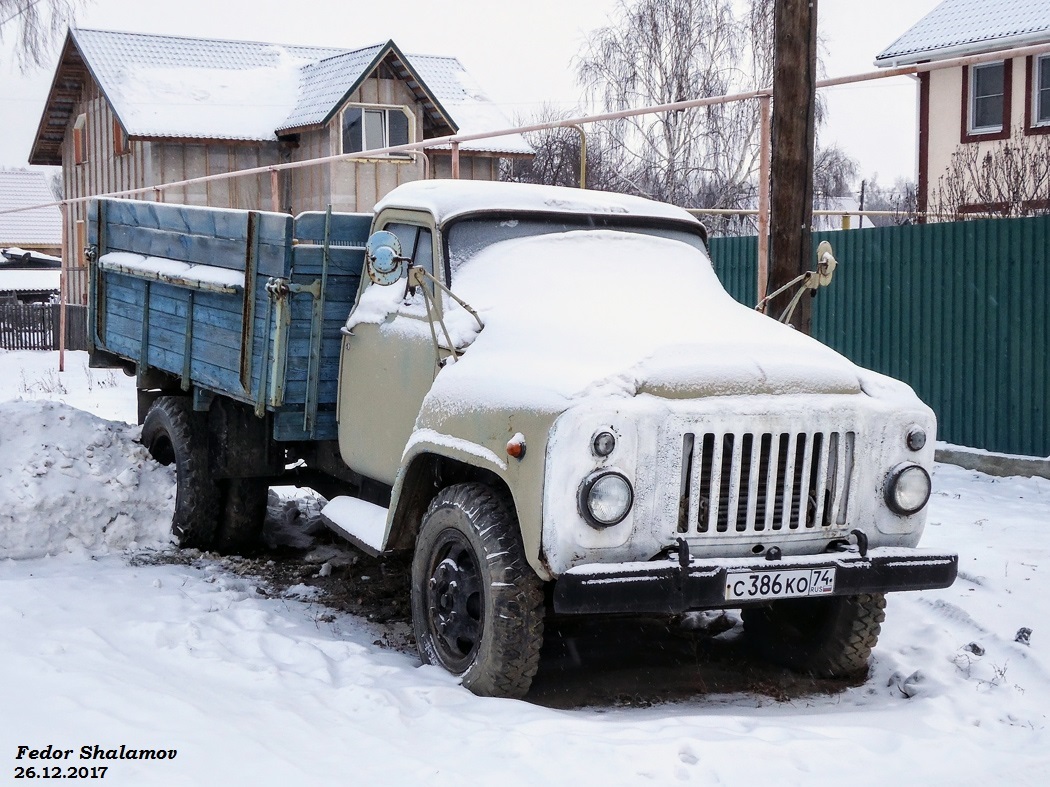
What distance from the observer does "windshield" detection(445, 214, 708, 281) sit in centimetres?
572

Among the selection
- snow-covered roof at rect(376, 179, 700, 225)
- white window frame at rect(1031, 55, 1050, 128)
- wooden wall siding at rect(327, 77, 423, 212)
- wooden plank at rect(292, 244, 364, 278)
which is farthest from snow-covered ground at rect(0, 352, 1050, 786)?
wooden wall siding at rect(327, 77, 423, 212)

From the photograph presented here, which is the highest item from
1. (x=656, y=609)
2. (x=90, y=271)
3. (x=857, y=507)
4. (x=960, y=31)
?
(x=960, y=31)

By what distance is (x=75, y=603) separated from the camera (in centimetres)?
578

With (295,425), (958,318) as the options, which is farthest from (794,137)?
(958,318)

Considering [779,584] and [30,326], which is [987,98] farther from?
[30,326]

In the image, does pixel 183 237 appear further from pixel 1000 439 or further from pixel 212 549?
pixel 1000 439

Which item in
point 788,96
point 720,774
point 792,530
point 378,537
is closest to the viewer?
point 720,774

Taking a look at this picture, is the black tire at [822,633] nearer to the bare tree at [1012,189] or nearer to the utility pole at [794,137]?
the utility pole at [794,137]

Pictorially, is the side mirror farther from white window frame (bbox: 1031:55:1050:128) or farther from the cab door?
white window frame (bbox: 1031:55:1050:128)

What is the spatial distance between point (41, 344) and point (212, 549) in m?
21.3

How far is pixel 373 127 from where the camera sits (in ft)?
89.7

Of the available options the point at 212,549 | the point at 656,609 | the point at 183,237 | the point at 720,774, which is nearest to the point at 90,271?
the point at 183,237

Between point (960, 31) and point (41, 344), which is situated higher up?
point (960, 31)

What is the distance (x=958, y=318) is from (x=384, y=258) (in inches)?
259
